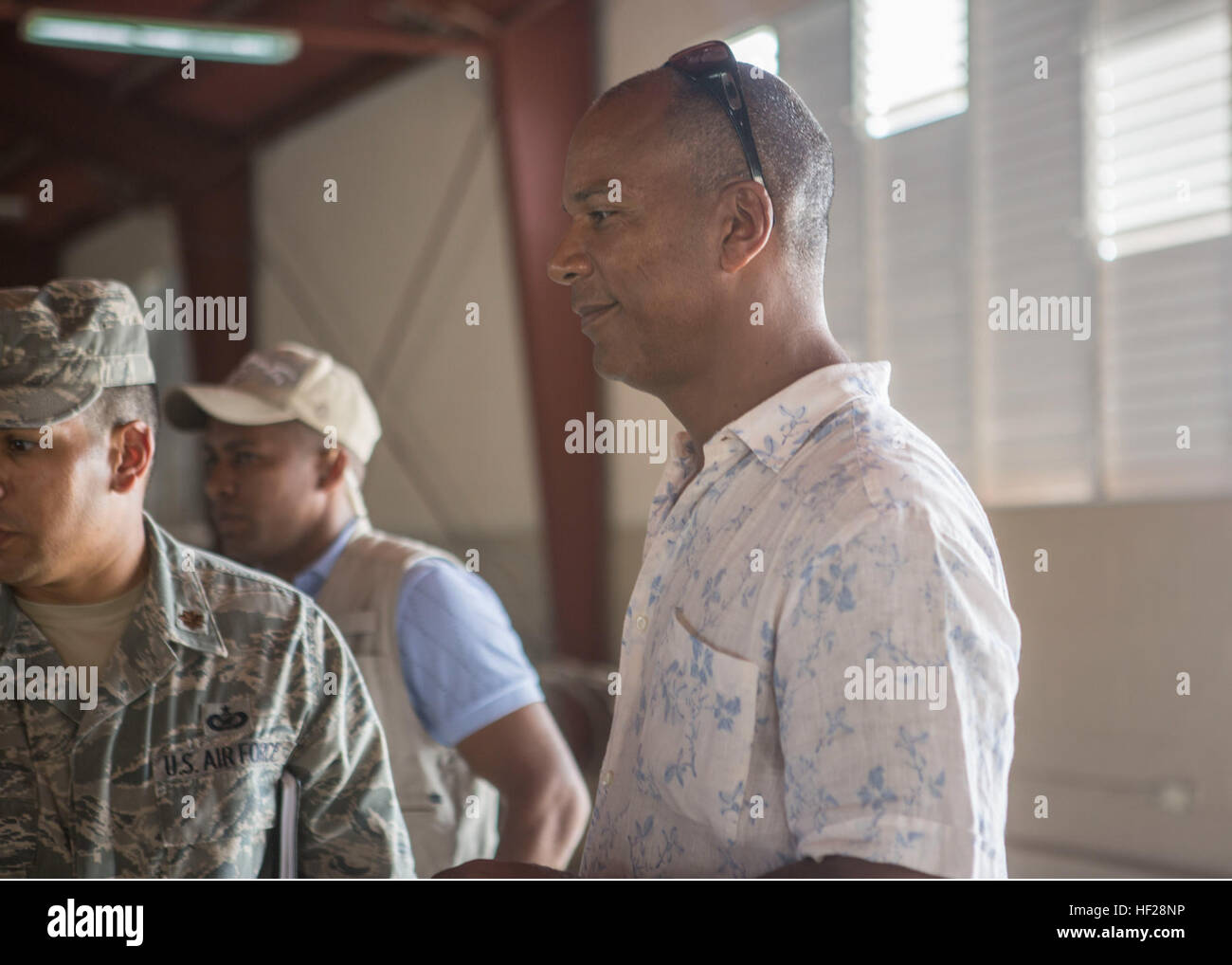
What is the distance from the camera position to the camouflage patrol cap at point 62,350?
1.31 meters

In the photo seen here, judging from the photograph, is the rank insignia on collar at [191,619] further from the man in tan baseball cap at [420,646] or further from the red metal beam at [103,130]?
the red metal beam at [103,130]

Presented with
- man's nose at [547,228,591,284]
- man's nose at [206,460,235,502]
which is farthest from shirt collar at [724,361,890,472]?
man's nose at [206,460,235,502]

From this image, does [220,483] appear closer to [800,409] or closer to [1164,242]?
[800,409]

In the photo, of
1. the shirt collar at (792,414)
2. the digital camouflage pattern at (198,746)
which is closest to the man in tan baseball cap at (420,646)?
the digital camouflage pattern at (198,746)

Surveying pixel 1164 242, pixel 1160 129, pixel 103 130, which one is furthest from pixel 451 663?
pixel 103 130

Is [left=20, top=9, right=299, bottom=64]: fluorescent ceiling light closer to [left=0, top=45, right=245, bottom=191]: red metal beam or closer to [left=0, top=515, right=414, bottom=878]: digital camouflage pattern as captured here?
[left=0, top=515, right=414, bottom=878]: digital camouflage pattern

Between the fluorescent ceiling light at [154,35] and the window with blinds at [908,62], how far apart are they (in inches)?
94.1

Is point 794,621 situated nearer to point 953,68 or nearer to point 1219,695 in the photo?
point 1219,695

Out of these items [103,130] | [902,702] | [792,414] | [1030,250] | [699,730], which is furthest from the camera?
[103,130]

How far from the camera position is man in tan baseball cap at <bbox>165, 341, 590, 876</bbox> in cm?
188

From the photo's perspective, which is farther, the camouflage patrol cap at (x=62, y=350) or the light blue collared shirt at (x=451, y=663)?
the light blue collared shirt at (x=451, y=663)

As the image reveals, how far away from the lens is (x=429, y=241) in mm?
7211

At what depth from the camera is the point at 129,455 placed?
4.63 feet

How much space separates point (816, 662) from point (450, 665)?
3.29ft
